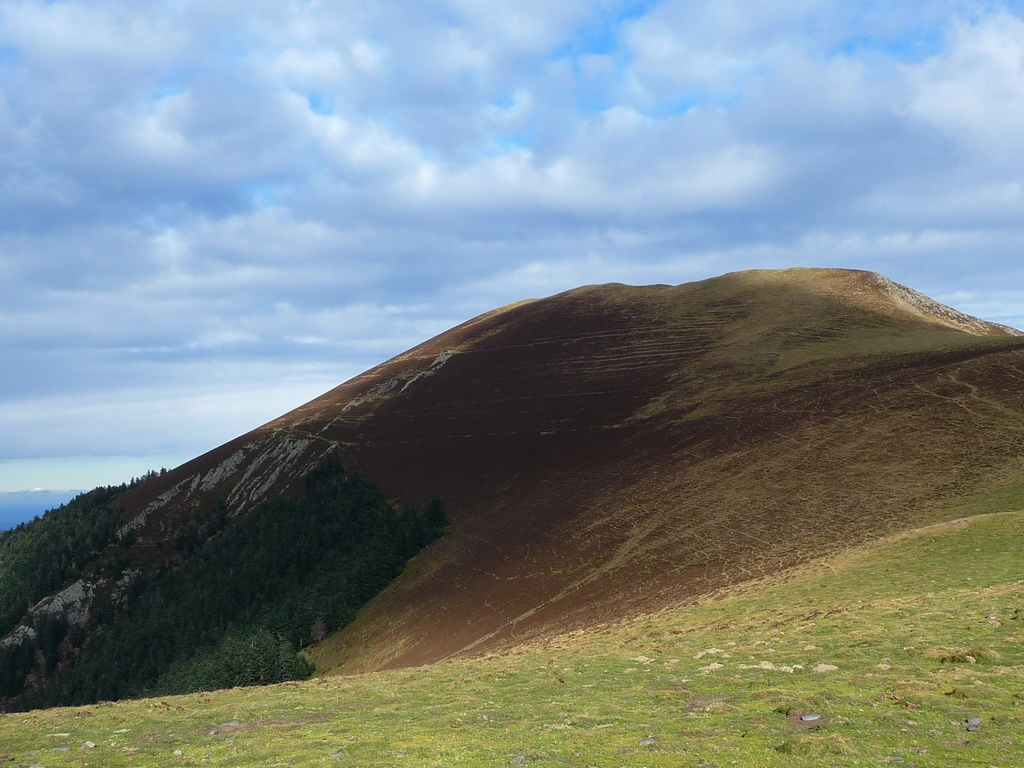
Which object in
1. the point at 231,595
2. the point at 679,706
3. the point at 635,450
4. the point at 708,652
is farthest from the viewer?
the point at 231,595

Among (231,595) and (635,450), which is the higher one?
(635,450)

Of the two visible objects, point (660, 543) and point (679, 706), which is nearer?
point (679, 706)

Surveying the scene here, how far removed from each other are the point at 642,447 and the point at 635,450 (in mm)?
777

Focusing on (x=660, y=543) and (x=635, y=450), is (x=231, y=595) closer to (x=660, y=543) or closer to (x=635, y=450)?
(x=635, y=450)

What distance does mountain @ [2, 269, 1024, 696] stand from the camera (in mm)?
45531

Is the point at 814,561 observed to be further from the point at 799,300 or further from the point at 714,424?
the point at 799,300

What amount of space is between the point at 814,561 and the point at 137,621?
84978 millimetres

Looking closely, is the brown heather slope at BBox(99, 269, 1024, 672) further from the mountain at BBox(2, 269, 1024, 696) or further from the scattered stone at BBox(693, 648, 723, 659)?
the scattered stone at BBox(693, 648, 723, 659)

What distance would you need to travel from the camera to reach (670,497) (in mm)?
56594

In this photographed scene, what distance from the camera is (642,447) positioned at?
70.6m

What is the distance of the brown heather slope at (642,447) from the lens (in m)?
45.6

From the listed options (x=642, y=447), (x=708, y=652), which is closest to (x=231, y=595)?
(x=642, y=447)

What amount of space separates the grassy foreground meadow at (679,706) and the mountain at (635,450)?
1425cm

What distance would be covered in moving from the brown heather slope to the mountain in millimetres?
307
